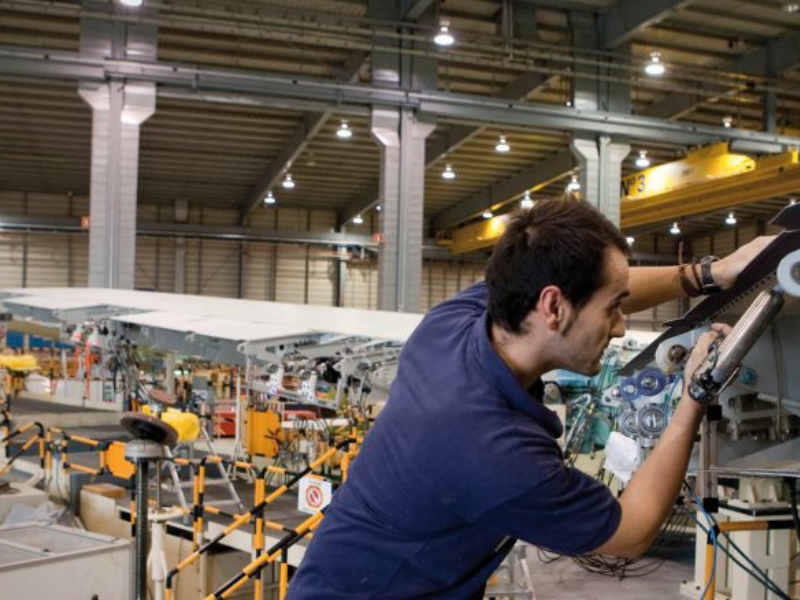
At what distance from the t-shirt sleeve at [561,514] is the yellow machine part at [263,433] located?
11387 millimetres

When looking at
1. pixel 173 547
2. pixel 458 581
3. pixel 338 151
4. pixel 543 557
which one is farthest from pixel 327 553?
pixel 338 151

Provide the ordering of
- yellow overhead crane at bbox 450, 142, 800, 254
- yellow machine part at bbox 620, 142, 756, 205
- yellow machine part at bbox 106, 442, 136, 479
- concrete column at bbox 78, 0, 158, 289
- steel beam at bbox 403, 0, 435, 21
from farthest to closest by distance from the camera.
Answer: yellow machine part at bbox 620, 142, 756, 205 → yellow overhead crane at bbox 450, 142, 800, 254 → steel beam at bbox 403, 0, 435, 21 → concrete column at bbox 78, 0, 158, 289 → yellow machine part at bbox 106, 442, 136, 479

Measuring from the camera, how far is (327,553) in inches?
67.1

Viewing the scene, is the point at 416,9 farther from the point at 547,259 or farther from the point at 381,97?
the point at 547,259

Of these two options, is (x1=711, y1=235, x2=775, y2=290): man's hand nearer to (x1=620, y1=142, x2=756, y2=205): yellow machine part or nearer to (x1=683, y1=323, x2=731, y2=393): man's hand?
(x1=683, y1=323, x2=731, y2=393): man's hand

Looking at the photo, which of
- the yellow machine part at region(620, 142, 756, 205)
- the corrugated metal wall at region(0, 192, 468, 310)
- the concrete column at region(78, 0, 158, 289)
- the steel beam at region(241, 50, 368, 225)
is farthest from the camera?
the corrugated metal wall at region(0, 192, 468, 310)

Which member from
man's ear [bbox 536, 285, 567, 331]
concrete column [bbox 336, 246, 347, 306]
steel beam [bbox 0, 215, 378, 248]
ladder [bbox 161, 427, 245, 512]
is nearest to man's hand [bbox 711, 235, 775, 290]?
man's ear [bbox 536, 285, 567, 331]

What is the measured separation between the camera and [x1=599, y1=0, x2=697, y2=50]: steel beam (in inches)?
522

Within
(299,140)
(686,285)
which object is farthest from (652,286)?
(299,140)

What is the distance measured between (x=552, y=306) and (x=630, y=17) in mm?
14609

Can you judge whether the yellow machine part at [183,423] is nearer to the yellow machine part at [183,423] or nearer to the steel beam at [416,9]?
the yellow machine part at [183,423]

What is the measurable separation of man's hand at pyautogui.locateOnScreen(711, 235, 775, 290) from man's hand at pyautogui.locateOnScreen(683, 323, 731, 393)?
0.66ft

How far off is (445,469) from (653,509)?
43 centimetres

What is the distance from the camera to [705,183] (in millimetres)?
16219
